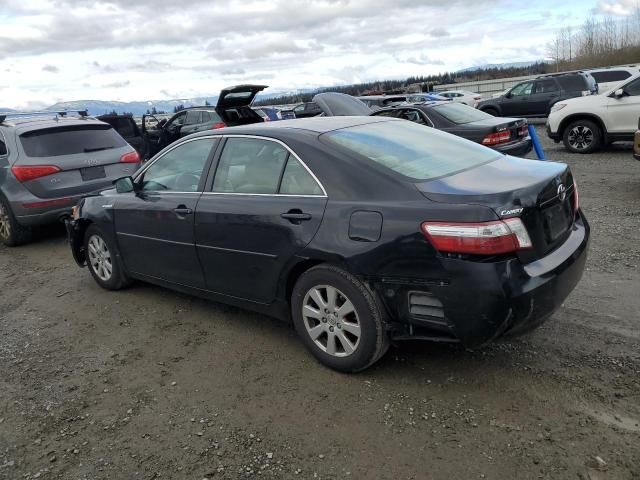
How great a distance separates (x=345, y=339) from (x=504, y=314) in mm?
993

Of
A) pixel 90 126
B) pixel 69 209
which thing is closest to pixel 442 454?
pixel 69 209

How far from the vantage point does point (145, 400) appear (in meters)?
3.39

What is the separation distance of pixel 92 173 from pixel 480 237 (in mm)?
6113

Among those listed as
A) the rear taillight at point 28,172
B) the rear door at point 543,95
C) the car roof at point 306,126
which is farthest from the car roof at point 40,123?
the rear door at point 543,95

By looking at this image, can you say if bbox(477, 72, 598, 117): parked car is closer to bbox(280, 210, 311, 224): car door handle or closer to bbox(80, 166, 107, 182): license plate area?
bbox(80, 166, 107, 182): license plate area

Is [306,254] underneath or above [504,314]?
above

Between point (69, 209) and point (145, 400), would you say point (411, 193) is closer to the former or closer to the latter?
point (145, 400)

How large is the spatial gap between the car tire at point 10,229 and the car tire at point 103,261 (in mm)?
2470

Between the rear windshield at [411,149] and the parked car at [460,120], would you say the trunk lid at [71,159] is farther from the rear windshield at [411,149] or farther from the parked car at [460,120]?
the rear windshield at [411,149]

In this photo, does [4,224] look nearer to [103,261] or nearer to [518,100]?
[103,261]

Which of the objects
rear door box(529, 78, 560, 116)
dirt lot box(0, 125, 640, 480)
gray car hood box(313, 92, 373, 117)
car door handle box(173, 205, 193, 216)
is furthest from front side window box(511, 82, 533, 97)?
car door handle box(173, 205, 193, 216)

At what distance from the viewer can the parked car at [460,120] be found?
879 cm

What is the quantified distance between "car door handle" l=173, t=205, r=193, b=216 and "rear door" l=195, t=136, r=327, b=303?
11 cm

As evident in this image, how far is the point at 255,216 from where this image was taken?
12.1 ft
